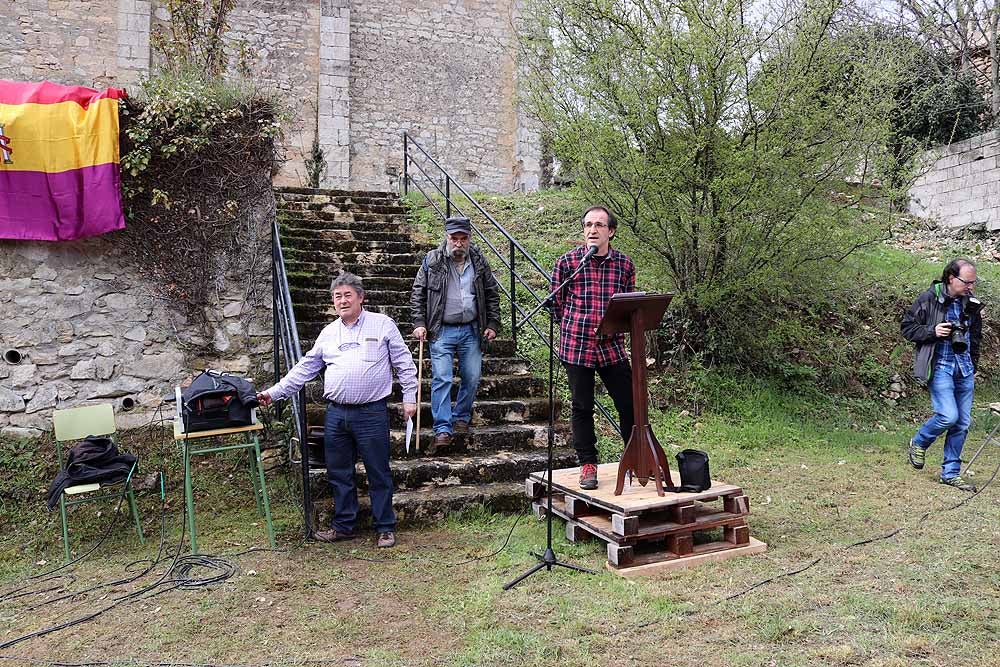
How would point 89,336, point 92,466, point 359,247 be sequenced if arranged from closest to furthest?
point 92,466 → point 89,336 → point 359,247

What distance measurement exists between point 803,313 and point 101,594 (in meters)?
7.27

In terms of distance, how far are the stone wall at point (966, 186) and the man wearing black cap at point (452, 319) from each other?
29.5 ft

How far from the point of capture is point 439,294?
495cm

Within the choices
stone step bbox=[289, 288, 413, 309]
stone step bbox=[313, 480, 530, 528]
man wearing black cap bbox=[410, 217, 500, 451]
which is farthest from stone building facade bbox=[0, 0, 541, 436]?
stone step bbox=[313, 480, 530, 528]

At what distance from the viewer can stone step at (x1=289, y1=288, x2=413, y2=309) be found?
622cm

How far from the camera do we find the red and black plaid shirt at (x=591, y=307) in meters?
4.05

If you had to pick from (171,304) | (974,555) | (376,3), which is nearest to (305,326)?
(171,304)

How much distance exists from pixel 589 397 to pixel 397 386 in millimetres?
1973

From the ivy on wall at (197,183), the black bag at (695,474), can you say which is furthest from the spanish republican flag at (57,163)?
the black bag at (695,474)

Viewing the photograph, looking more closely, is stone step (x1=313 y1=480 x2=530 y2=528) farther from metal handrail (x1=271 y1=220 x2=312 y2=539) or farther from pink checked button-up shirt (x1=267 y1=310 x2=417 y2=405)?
pink checked button-up shirt (x1=267 y1=310 x2=417 y2=405)

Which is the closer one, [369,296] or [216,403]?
[216,403]

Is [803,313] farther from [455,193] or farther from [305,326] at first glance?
[455,193]

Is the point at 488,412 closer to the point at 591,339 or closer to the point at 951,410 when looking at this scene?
the point at 591,339

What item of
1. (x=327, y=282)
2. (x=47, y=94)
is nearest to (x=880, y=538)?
(x=327, y=282)
